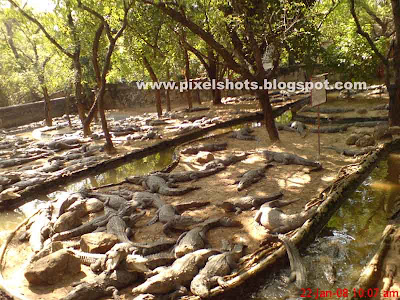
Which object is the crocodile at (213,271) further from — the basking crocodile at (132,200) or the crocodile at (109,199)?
the crocodile at (109,199)

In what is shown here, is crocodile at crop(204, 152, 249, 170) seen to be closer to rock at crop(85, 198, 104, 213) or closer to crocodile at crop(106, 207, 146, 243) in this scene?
crocodile at crop(106, 207, 146, 243)

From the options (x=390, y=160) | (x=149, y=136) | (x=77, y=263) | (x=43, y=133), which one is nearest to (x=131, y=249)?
(x=77, y=263)

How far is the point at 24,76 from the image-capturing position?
1625 cm

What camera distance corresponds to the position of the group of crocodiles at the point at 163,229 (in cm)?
400

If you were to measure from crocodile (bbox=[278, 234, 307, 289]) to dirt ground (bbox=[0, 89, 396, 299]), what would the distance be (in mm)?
631

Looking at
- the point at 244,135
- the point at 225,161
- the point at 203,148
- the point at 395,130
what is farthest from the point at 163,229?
the point at 395,130

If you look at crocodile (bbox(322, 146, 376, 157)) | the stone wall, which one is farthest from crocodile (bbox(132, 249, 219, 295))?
the stone wall

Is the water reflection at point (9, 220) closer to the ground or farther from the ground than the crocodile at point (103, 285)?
closer to the ground

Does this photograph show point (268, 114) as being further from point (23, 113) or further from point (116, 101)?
point (23, 113)

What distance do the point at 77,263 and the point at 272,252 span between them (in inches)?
109

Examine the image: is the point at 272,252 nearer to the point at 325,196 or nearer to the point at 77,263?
the point at 325,196

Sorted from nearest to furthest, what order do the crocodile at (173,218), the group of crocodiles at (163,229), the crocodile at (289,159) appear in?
1. the group of crocodiles at (163,229)
2. the crocodile at (173,218)
3. the crocodile at (289,159)

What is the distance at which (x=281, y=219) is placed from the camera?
16.9 feet

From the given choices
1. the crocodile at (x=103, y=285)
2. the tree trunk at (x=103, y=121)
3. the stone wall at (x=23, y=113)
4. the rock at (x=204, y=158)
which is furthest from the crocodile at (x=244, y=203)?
the stone wall at (x=23, y=113)
